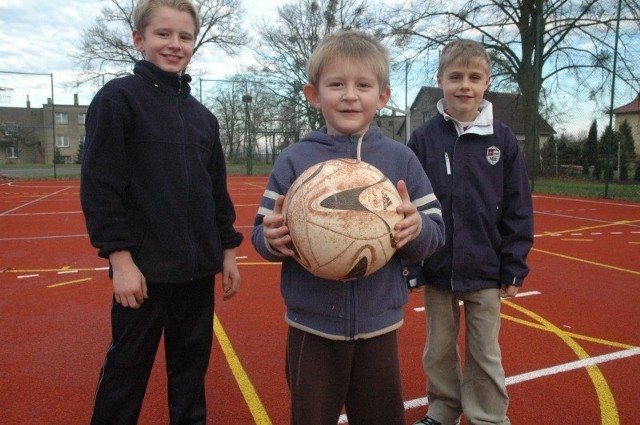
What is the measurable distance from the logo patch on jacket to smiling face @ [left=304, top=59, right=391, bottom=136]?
0.98 metres

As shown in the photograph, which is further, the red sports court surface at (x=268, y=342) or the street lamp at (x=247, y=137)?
the street lamp at (x=247, y=137)

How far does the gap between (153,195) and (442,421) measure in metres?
2.08

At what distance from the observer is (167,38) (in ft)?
7.82

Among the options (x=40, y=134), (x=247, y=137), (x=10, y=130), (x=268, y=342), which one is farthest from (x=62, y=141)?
(x=268, y=342)

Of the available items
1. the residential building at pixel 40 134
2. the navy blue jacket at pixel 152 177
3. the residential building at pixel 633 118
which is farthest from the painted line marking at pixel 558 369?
the residential building at pixel 40 134

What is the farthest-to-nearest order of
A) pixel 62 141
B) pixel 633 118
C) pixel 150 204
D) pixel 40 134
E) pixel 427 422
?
pixel 62 141
pixel 40 134
pixel 633 118
pixel 427 422
pixel 150 204

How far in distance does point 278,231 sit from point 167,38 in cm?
124

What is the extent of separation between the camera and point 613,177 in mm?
22312

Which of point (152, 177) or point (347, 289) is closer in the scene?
point (347, 289)

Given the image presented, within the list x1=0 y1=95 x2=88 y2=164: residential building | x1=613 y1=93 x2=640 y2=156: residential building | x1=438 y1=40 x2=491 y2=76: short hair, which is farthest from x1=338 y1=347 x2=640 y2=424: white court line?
x1=0 y1=95 x2=88 y2=164: residential building

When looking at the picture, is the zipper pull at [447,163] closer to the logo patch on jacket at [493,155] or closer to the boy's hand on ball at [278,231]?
the logo patch on jacket at [493,155]

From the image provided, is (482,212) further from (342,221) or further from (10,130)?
(10,130)

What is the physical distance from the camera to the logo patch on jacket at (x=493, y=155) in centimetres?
273

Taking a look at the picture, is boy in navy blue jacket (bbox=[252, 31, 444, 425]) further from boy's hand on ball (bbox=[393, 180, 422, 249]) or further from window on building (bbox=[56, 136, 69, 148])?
window on building (bbox=[56, 136, 69, 148])
